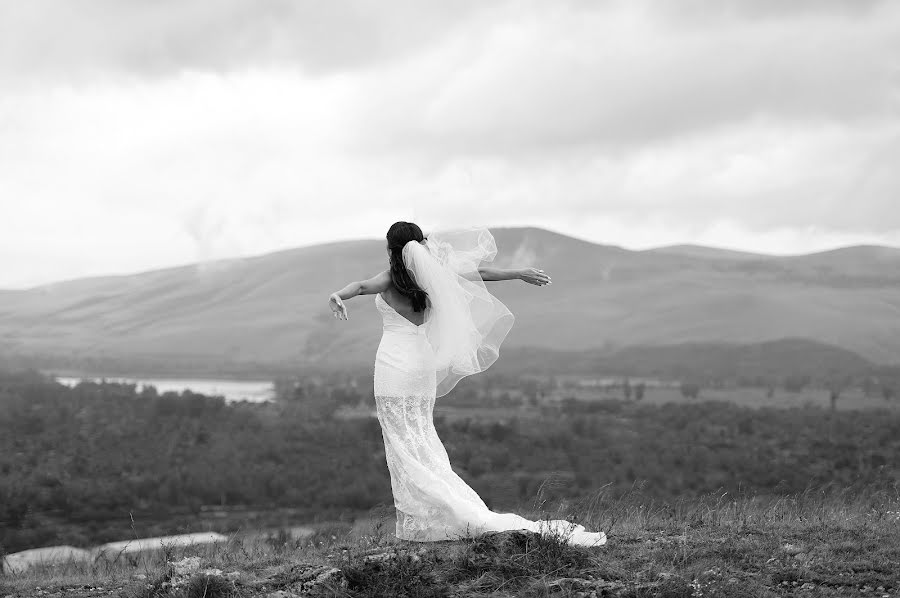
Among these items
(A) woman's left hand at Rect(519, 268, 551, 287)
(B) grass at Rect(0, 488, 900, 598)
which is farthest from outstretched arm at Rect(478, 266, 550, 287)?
(B) grass at Rect(0, 488, 900, 598)

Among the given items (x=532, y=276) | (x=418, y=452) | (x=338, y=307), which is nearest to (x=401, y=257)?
(x=338, y=307)

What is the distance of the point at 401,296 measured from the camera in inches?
404

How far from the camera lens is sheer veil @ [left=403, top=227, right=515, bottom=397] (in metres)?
10.0

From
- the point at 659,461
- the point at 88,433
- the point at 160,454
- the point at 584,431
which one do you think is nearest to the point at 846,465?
the point at 659,461

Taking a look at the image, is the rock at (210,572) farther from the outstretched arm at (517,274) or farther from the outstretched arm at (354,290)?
the outstretched arm at (517,274)

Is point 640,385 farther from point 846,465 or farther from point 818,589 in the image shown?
point 818,589

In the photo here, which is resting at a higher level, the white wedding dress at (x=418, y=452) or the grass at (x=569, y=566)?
the white wedding dress at (x=418, y=452)

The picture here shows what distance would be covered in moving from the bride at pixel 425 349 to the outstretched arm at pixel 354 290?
16 mm

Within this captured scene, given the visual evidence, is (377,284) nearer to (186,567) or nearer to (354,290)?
(354,290)

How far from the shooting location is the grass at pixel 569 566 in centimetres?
746

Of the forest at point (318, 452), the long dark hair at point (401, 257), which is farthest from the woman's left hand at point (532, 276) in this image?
the forest at point (318, 452)

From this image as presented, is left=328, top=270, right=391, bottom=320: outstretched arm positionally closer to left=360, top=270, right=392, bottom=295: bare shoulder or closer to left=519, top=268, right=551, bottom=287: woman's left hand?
left=360, top=270, right=392, bottom=295: bare shoulder

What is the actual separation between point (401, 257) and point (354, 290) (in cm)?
76

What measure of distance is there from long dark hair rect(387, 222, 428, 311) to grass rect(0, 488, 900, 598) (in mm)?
2597
